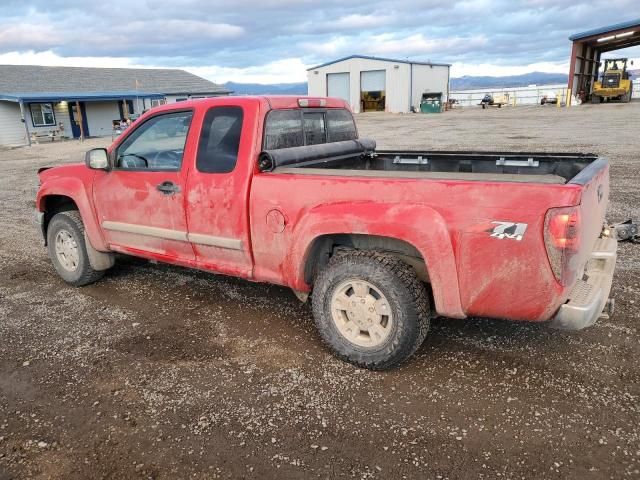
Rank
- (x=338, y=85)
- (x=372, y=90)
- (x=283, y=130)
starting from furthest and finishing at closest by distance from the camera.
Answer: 1. (x=338, y=85)
2. (x=372, y=90)
3. (x=283, y=130)

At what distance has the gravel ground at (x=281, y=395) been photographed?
278cm

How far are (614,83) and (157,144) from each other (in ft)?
132

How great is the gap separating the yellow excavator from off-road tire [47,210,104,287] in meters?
40.2

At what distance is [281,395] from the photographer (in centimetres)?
340

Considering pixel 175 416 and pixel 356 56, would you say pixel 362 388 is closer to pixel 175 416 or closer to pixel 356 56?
pixel 175 416

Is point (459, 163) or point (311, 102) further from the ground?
point (311, 102)

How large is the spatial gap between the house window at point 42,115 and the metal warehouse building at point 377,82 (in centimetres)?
2094

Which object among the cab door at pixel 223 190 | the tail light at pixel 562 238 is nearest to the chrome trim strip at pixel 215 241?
the cab door at pixel 223 190

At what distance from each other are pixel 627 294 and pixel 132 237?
15.1 ft

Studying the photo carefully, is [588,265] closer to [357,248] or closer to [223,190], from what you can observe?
[357,248]

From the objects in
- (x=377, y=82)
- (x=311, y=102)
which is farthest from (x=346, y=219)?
(x=377, y=82)

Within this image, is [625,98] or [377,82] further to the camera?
[377,82]

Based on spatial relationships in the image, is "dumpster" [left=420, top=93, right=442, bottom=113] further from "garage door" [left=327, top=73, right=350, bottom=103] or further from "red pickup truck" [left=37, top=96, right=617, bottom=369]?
"red pickup truck" [left=37, top=96, right=617, bottom=369]

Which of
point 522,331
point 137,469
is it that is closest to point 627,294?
point 522,331
